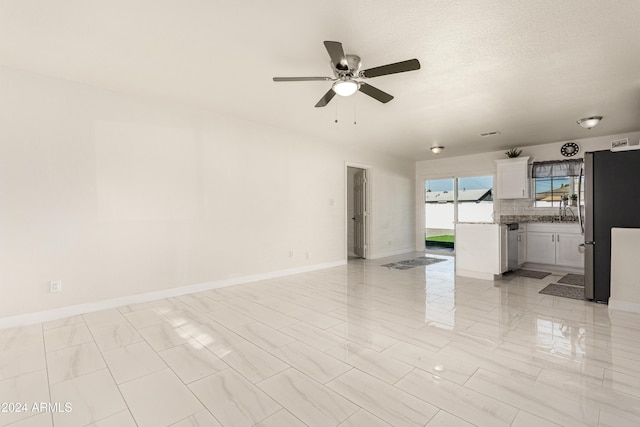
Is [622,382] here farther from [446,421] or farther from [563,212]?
[563,212]

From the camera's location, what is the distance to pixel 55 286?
323 centimetres

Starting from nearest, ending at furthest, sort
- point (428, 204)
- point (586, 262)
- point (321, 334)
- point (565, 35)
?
1. point (565, 35)
2. point (321, 334)
3. point (586, 262)
4. point (428, 204)

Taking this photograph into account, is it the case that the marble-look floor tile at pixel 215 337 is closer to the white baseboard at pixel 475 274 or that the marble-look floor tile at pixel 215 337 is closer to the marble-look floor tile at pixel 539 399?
the marble-look floor tile at pixel 539 399

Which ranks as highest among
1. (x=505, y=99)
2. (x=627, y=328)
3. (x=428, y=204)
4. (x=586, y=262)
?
(x=505, y=99)

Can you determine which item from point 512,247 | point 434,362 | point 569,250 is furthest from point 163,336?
point 569,250

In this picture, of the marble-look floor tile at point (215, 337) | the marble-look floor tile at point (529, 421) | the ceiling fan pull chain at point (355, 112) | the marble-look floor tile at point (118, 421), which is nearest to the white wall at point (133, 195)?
the ceiling fan pull chain at point (355, 112)

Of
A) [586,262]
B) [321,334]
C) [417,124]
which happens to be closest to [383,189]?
[417,124]

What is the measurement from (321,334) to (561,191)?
21.0ft

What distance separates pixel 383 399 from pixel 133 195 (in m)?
3.58

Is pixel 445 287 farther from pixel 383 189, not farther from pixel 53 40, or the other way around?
pixel 53 40

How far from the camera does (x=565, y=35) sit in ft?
8.09

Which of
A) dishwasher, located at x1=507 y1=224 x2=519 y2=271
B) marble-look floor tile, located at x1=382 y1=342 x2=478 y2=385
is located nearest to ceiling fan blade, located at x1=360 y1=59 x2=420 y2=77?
marble-look floor tile, located at x1=382 y1=342 x2=478 y2=385

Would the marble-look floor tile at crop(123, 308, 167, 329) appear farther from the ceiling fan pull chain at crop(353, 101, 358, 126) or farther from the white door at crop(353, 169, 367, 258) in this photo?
the white door at crop(353, 169, 367, 258)

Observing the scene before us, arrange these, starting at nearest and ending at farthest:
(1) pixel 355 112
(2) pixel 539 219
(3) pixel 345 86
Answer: (3) pixel 345 86
(1) pixel 355 112
(2) pixel 539 219
